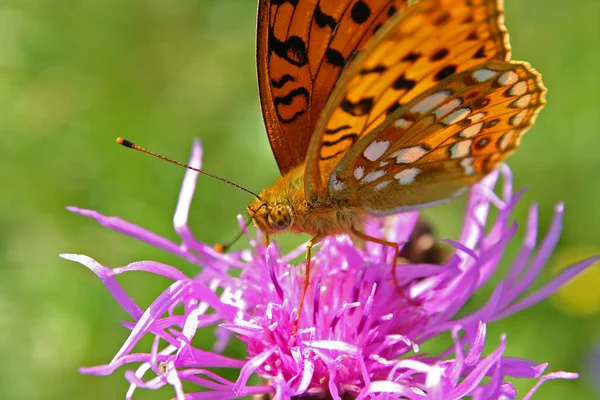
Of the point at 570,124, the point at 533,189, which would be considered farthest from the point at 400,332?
the point at 570,124

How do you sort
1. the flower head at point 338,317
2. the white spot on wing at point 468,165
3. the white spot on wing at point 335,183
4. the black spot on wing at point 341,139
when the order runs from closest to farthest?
the flower head at point 338,317 < the black spot on wing at point 341,139 < the white spot on wing at point 335,183 < the white spot on wing at point 468,165

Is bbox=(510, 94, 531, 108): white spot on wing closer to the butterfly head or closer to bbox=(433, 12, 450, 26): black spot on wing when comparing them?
bbox=(433, 12, 450, 26): black spot on wing

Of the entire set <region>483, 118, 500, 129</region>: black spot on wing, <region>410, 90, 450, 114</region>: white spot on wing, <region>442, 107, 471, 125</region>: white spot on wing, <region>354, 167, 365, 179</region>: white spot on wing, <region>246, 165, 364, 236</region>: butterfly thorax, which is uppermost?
<region>483, 118, 500, 129</region>: black spot on wing

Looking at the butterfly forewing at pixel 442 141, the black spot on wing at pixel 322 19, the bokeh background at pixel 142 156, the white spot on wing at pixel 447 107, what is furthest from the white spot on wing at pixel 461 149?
the bokeh background at pixel 142 156

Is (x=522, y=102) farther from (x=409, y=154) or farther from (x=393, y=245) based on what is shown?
(x=393, y=245)

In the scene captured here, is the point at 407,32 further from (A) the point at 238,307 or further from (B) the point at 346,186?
(A) the point at 238,307

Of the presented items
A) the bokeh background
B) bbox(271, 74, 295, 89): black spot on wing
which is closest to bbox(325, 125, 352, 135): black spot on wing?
bbox(271, 74, 295, 89): black spot on wing

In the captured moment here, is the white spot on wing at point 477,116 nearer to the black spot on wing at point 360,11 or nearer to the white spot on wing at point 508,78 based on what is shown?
the white spot on wing at point 508,78

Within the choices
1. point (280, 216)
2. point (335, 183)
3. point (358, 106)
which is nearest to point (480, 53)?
point (358, 106)
